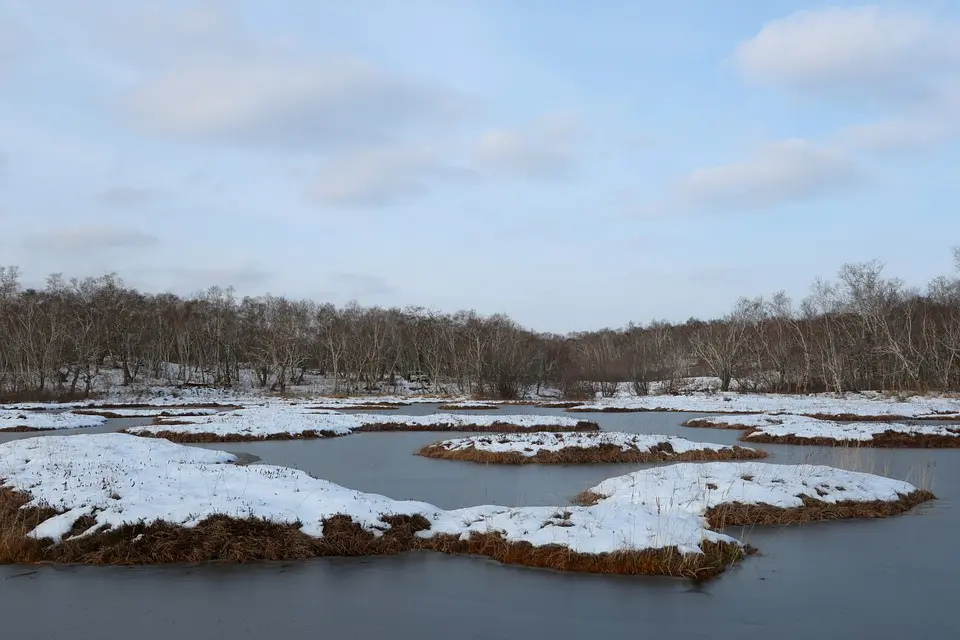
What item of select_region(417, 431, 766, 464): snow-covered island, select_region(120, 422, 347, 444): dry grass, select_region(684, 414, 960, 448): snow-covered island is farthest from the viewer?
select_region(120, 422, 347, 444): dry grass

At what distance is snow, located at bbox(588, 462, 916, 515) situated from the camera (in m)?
13.8

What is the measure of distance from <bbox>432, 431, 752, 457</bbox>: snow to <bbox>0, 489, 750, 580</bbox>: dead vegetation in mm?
11946

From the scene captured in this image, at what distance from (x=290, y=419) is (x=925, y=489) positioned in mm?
28277

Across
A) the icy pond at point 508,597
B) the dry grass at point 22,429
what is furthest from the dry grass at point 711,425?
the dry grass at point 22,429

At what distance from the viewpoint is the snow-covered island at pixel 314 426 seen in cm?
3014

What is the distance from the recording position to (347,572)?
31.9 ft

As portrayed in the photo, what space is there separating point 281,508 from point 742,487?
9.47 metres

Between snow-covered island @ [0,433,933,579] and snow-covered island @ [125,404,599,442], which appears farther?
snow-covered island @ [125,404,599,442]

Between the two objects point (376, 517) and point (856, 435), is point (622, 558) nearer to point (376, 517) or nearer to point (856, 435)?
point (376, 517)

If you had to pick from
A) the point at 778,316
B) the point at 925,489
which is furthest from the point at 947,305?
the point at 925,489

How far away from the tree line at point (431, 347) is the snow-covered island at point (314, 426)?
106ft

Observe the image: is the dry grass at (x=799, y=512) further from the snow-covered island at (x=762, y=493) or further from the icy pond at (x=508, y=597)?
the icy pond at (x=508, y=597)

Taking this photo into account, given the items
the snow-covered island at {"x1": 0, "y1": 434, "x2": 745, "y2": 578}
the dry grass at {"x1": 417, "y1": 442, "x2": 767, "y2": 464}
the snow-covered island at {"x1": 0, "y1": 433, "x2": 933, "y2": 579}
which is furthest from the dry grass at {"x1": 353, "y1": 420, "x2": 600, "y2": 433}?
the snow-covered island at {"x1": 0, "y1": 434, "x2": 745, "y2": 578}

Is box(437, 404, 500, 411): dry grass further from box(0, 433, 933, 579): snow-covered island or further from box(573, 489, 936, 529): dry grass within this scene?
box(573, 489, 936, 529): dry grass
